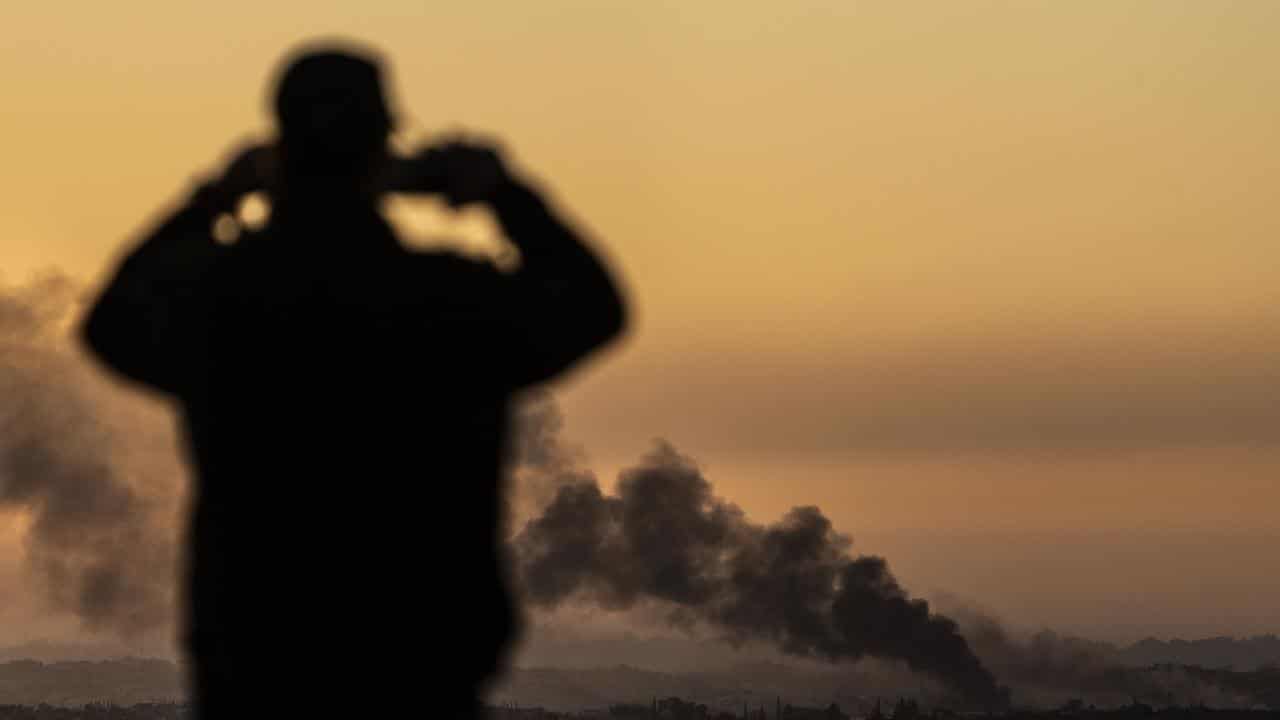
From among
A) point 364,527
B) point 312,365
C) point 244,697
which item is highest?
point 312,365

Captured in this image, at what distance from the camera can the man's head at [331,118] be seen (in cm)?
663

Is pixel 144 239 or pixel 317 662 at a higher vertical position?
pixel 144 239

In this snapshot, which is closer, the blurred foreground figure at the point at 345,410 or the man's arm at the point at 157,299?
the blurred foreground figure at the point at 345,410

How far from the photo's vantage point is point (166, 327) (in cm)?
688

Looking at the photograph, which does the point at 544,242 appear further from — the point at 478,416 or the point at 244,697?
the point at 244,697

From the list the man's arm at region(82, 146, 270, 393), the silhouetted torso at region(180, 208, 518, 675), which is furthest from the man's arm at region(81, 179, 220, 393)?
the silhouetted torso at region(180, 208, 518, 675)

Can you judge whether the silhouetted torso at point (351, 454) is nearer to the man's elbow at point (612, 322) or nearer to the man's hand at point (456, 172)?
the man's hand at point (456, 172)

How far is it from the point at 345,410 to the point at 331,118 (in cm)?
79

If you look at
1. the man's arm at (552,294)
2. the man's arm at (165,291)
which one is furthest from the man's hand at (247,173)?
the man's arm at (552,294)

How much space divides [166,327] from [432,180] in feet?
2.81

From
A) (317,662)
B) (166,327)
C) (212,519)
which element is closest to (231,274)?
(166,327)

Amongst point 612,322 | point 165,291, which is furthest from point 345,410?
point 612,322

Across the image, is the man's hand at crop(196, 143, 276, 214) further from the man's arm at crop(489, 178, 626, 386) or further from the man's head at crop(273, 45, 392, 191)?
the man's arm at crop(489, 178, 626, 386)

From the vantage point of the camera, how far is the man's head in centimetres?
663
